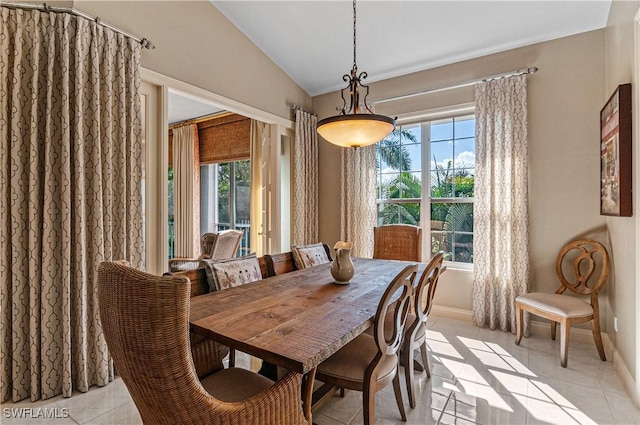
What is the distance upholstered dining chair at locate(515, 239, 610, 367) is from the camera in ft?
8.09

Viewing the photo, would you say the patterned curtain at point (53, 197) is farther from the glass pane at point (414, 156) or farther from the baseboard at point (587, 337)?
the baseboard at point (587, 337)

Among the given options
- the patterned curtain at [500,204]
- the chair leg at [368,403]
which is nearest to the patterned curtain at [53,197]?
the chair leg at [368,403]

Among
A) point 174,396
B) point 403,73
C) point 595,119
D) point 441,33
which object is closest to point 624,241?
point 595,119

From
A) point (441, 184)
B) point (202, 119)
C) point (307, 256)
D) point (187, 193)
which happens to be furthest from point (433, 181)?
point (187, 193)

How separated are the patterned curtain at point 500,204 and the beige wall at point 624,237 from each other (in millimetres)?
634

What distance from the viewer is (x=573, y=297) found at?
277 cm

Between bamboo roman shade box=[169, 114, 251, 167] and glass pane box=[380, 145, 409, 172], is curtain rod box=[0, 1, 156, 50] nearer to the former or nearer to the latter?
bamboo roman shade box=[169, 114, 251, 167]

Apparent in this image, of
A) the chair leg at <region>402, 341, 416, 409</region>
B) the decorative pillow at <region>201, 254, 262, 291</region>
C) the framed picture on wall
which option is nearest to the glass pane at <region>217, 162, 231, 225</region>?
the decorative pillow at <region>201, 254, 262, 291</region>

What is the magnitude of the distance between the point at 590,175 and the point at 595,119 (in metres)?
0.51

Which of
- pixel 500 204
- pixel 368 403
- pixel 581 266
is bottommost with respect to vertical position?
pixel 368 403

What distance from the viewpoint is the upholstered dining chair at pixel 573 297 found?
247 cm

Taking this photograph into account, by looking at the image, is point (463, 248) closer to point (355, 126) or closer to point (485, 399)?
point (485, 399)

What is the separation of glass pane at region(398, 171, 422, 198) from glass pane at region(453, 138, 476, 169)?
1.51 ft

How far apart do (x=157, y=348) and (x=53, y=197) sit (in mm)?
→ 1820
